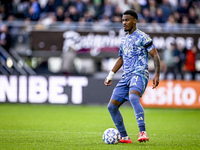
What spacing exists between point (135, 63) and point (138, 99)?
66 centimetres

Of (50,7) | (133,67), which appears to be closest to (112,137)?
(133,67)

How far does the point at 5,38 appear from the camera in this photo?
18.7 m

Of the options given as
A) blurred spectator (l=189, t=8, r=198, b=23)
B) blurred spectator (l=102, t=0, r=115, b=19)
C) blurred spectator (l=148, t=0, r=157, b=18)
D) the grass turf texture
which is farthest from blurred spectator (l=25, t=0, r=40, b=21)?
the grass turf texture

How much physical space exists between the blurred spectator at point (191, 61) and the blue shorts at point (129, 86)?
11420 mm

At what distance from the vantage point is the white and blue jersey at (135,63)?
7.46 meters

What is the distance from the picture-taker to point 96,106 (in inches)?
→ 712

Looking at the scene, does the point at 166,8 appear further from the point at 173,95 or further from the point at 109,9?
the point at 173,95

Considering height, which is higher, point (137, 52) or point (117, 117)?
point (137, 52)

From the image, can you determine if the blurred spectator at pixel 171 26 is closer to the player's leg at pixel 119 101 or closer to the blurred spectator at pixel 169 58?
the blurred spectator at pixel 169 58

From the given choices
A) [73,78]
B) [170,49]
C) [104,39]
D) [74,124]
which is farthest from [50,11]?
[74,124]

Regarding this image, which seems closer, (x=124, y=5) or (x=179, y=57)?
(x=179, y=57)

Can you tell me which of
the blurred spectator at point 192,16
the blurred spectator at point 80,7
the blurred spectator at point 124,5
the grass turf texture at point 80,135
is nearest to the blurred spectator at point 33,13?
the blurred spectator at point 80,7

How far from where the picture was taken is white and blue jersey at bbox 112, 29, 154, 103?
294 inches

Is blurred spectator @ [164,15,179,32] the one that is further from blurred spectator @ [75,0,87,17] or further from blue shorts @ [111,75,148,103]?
blue shorts @ [111,75,148,103]
